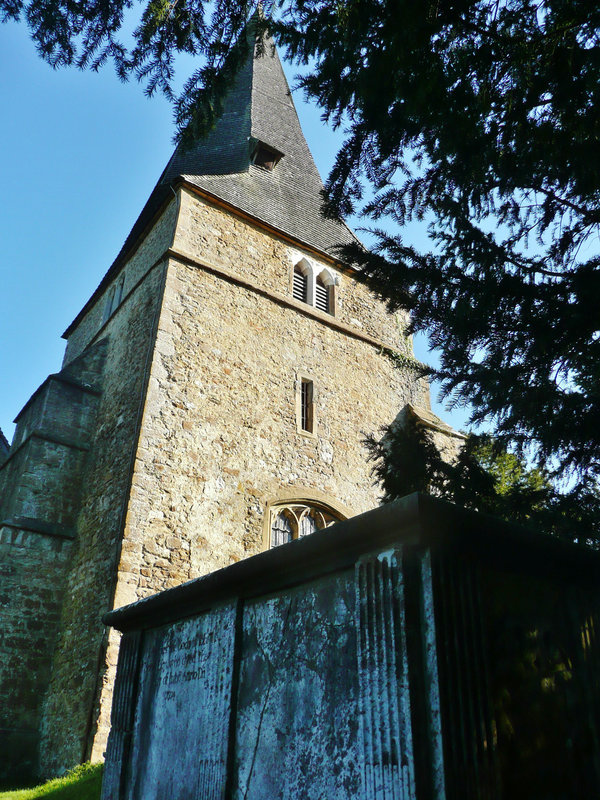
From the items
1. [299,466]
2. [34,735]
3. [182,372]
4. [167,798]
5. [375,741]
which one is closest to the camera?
[375,741]

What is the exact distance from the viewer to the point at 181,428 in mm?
10164

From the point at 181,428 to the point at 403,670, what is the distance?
8.32 metres

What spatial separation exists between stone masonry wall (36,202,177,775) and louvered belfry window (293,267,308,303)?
2.96 metres

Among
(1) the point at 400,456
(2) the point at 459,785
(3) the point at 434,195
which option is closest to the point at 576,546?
(2) the point at 459,785

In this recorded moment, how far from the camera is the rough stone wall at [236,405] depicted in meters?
9.30

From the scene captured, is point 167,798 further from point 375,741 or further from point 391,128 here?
point 391,128

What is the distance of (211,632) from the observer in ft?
10.8

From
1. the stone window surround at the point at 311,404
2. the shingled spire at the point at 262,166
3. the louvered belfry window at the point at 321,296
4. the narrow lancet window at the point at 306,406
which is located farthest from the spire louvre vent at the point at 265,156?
the narrow lancet window at the point at 306,406

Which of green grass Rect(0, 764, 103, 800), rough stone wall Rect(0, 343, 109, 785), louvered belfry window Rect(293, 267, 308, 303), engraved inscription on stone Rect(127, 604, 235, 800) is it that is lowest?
green grass Rect(0, 764, 103, 800)

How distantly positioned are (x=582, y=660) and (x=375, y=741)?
1007 mm

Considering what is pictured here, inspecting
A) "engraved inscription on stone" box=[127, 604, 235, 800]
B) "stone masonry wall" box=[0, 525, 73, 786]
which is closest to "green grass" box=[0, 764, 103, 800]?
"stone masonry wall" box=[0, 525, 73, 786]

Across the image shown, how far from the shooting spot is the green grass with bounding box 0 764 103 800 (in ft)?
21.1

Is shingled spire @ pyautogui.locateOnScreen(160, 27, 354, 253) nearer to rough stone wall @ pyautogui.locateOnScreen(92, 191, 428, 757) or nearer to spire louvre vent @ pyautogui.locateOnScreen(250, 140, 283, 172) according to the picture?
spire louvre vent @ pyautogui.locateOnScreen(250, 140, 283, 172)

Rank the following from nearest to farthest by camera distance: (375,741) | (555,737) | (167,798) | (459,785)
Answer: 1. (459,785)
2. (375,741)
3. (555,737)
4. (167,798)
